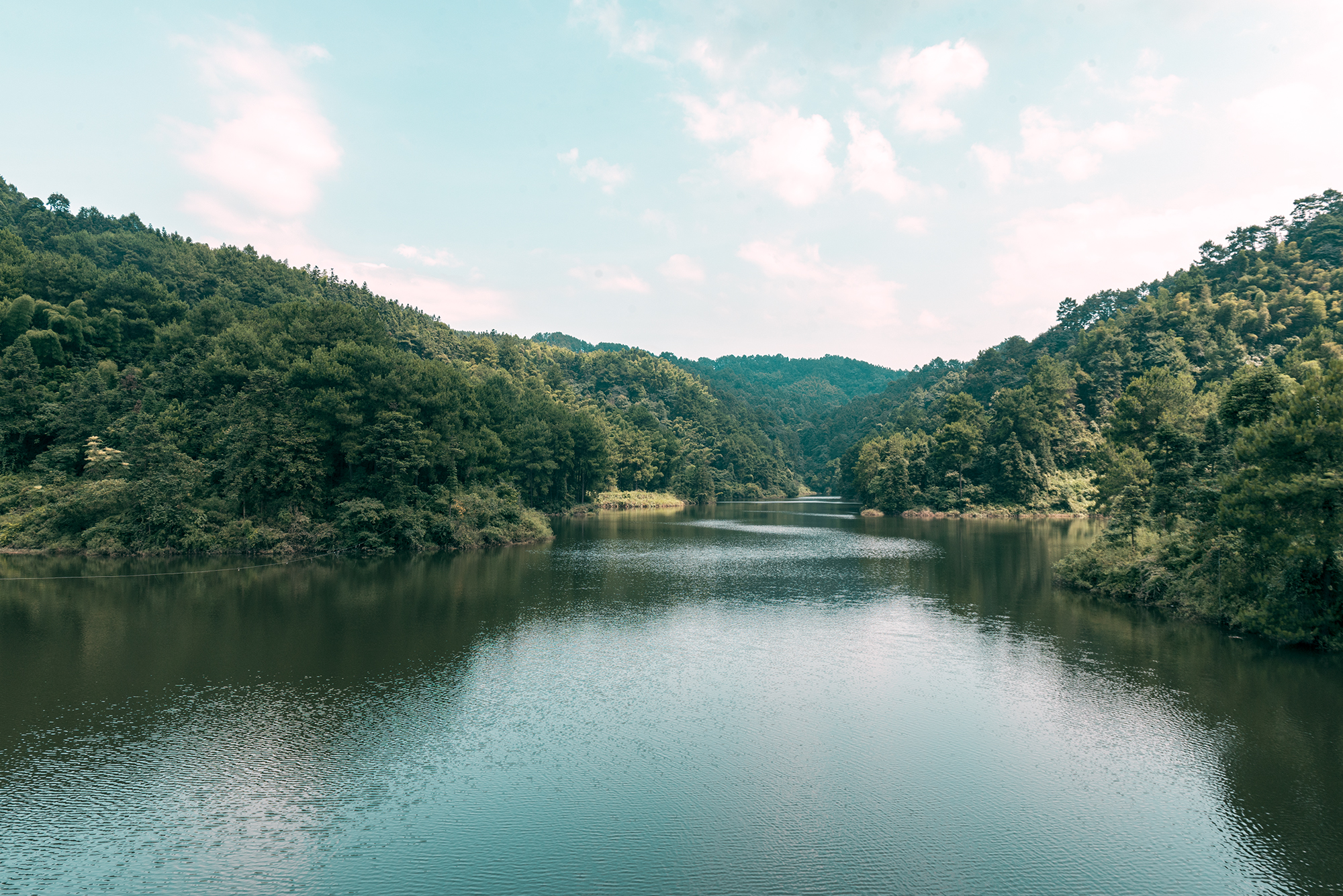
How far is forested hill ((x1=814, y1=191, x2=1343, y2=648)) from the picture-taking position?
22516 millimetres

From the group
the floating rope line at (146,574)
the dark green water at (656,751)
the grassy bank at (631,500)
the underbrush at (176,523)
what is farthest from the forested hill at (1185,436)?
the floating rope line at (146,574)

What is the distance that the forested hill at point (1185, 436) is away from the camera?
22.5 m

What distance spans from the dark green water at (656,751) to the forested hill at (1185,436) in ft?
8.98

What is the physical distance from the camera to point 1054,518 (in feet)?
308

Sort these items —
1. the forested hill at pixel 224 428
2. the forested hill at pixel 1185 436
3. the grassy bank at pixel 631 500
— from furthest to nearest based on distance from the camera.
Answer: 1. the grassy bank at pixel 631 500
2. the forested hill at pixel 224 428
3. the forested hill at pixel 1185 436

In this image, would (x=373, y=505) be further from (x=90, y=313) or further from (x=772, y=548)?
(x=90, y=313)

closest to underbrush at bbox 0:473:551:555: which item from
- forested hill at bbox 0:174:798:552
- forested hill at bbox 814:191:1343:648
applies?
forested hill at bbox 0:174:798:552

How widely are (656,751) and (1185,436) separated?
2943cm

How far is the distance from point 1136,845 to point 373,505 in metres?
48.5

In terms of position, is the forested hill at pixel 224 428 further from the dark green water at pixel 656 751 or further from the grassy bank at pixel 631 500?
the grassy bank at pixel 631 500

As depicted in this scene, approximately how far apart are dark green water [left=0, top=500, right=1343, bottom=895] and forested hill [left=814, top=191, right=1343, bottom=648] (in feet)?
8.98

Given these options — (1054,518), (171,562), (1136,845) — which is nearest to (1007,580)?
(1136,845)

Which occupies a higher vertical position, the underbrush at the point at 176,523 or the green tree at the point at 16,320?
the green tree at the point at 16,320

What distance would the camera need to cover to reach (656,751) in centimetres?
1594
